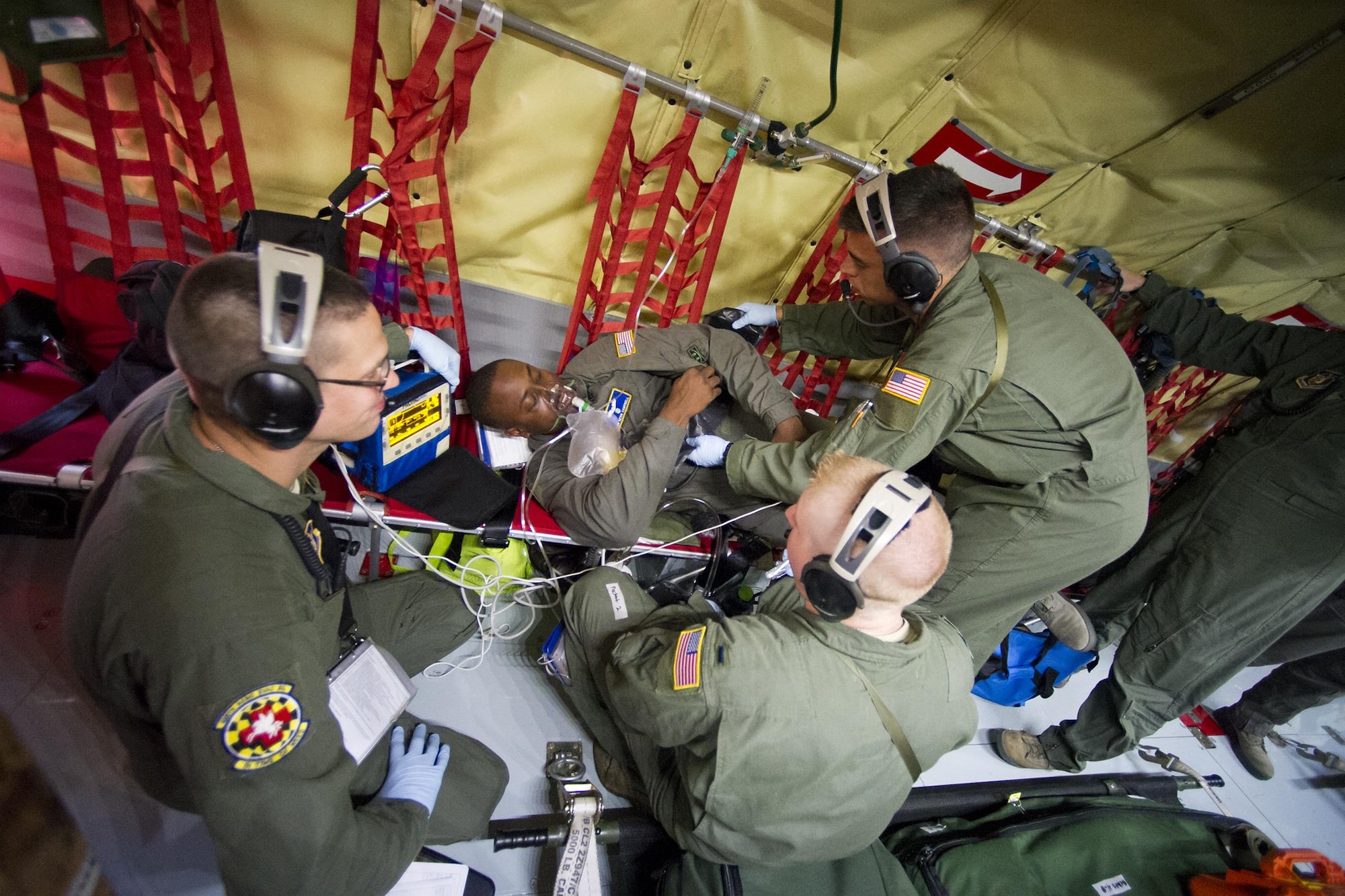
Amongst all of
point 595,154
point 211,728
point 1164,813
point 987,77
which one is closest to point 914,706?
point 211,728

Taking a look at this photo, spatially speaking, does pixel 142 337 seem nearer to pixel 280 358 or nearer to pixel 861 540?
pixel 280 358

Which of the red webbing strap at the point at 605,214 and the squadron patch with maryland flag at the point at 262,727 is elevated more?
the red webbing strap at the point at 605,214

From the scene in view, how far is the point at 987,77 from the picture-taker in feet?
7.48

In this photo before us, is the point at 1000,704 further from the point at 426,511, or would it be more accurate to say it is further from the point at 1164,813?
the point at 426,511

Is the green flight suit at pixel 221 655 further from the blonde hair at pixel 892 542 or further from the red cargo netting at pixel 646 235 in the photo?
the red cargo netting at pixel 646 235

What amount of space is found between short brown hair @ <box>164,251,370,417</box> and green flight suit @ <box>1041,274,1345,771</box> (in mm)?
3328

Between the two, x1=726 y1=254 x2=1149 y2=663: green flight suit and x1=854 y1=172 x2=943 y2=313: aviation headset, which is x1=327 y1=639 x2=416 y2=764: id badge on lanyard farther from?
x1=854 y1=172 x2=943 y2=313: aviation headset

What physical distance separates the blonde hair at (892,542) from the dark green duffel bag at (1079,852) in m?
1.24

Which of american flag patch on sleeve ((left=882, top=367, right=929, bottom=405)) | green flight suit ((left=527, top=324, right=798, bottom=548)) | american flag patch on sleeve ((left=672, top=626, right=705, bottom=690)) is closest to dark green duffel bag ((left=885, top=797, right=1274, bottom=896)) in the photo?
american flag patch on sleeve ((left=672, top=626, right=705, bottom=690))

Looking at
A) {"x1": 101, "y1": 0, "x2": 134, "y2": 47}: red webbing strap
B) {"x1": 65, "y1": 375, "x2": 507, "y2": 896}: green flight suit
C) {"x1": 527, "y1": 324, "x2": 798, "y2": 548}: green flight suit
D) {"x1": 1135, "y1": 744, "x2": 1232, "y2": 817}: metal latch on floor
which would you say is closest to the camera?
{"x1": 65, "y1": 375, "x2": 507, "y2": 896}: green flight suit

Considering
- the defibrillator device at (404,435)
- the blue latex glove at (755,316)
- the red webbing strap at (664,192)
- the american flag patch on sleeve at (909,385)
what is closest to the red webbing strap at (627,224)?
the red webbing strap at (664,192)

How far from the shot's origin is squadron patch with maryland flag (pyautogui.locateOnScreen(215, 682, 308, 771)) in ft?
3.28

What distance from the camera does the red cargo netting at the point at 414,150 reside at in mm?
1780

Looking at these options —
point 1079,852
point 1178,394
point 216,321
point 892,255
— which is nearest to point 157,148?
point 216,321
